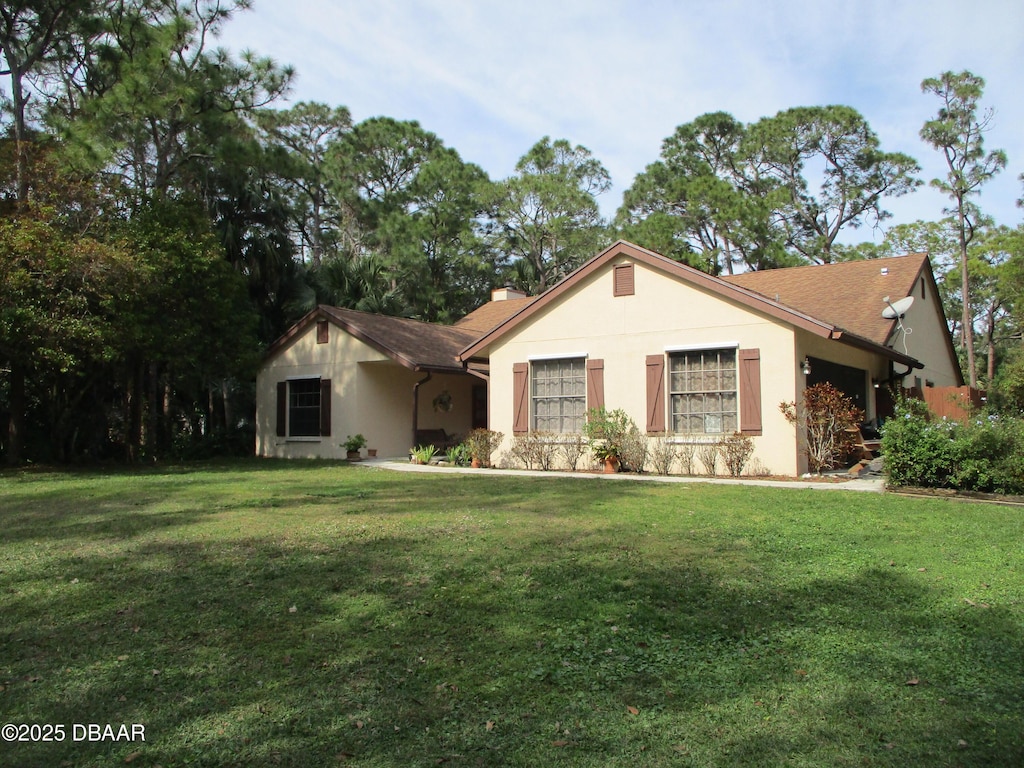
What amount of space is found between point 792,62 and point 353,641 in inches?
484

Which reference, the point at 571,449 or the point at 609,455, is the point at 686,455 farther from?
the point at 571,449

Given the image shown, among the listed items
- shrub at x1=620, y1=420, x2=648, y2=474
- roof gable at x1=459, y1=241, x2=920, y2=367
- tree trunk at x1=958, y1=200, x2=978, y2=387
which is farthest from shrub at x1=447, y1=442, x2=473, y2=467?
tree trunk at x1=958, y1=200, x2=978, y2=387

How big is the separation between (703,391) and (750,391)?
98 centimetres

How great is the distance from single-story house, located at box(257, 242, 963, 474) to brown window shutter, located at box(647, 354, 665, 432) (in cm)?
2

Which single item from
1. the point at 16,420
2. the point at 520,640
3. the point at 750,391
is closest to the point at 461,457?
the point at 750,391

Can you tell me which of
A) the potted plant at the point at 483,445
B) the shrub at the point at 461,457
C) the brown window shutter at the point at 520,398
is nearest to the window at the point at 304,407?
the shrub at the point at 461,457

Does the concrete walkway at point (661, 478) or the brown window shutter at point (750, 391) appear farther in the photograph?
the brown window shutter at point (750, 391)

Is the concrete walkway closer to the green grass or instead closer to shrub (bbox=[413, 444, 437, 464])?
shrub (bbox=[413, 444, 437, 464])

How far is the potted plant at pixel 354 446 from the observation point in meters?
18.0

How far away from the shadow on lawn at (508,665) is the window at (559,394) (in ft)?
30.6

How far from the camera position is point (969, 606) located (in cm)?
481

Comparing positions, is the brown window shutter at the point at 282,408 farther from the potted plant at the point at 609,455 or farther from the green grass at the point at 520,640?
the green grass at the point at 520,640

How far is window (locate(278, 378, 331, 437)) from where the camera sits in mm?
18625

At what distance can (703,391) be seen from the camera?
45.1ft
